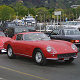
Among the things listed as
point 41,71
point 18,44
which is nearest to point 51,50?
point 41,71

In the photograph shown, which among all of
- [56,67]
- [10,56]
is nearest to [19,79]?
[56,67]

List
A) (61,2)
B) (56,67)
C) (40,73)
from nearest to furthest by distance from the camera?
(40,73)
(56,67)
(61,2)

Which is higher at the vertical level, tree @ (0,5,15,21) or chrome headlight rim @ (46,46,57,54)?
tree @ (0,5,15,21)

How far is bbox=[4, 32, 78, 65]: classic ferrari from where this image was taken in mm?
9844

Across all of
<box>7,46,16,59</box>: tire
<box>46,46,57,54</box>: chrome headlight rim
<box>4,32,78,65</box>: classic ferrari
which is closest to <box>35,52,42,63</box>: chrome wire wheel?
<box>4,32,78,65</box>: classic ferrari

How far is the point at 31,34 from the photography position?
38.1ft

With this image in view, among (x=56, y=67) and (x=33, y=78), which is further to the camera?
(x=56, y=67)

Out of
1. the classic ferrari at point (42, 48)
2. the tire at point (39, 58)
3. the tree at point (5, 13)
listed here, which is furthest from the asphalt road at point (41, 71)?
the tree at point (5, 13)

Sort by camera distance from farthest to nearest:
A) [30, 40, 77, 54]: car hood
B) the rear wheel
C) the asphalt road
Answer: the rear wheel, [30, 40, 77, 54]: car hood, the asphalt road

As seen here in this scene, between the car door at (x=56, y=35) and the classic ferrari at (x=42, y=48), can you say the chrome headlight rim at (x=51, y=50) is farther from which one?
the car door at (x=56, y=35)

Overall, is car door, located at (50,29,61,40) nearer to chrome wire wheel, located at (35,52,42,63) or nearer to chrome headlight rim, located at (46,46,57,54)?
chrome wire wheel, located at (35,52,42,63)

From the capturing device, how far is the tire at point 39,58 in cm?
998

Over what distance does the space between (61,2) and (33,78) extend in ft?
603

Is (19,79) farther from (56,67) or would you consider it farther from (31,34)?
(31,34)
